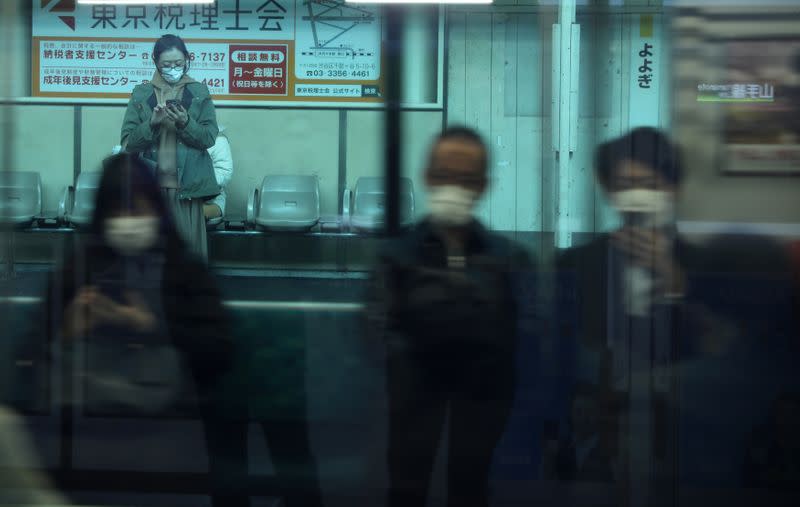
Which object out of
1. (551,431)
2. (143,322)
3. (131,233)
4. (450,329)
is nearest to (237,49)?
(131,233)

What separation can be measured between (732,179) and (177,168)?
1.54 m

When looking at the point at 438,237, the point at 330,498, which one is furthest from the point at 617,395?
the point at 330,498

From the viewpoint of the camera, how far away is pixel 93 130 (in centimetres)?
301

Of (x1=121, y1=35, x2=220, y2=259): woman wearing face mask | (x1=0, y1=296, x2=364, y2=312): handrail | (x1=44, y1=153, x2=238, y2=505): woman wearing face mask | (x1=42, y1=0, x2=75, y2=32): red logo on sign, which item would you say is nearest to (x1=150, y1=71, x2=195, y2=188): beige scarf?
(x1=121, y1=35, x2=220, y2=259): woman wearing face mask

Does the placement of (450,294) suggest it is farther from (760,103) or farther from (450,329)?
(760,103)

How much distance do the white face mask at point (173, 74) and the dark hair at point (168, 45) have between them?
2 cm

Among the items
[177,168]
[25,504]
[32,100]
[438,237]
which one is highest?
[32,100]

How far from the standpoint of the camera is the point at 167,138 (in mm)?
3008

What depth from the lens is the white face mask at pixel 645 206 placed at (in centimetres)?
303

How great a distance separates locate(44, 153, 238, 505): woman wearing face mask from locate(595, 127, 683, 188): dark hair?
1.16m

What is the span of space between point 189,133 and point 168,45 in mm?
244

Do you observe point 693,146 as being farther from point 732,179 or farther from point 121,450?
point 121,450

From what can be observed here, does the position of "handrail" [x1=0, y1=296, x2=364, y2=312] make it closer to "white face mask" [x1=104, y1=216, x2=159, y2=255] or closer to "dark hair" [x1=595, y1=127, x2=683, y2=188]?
"white face mask" [x1=104, y1=216, x2=159, y2=255]

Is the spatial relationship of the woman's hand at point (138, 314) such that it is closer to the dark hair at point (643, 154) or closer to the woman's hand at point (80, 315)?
the woman's hand at point (80, 315)
